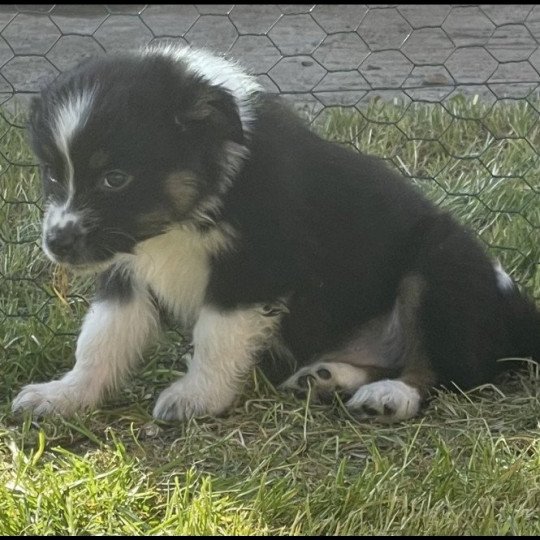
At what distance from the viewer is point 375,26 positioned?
8344 mm

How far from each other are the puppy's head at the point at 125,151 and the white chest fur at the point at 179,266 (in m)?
0.15

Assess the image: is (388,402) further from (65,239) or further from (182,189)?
(65,239)

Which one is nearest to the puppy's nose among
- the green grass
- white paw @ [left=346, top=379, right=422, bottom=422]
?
the green grass

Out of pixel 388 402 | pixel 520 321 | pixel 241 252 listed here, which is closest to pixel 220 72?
pixel 241 252

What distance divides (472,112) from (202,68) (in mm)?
2911

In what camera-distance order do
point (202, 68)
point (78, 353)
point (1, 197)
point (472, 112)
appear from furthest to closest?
1. point (472, 112)
2. point (1, 197)
3. point (78, 353)
4. point (202, 68)

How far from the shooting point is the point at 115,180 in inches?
149

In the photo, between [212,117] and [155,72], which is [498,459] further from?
[155,72]

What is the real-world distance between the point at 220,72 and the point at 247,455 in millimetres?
1401

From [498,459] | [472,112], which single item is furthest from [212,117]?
[472,112]

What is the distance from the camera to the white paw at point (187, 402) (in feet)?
13.8

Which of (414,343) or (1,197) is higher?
(414,343)

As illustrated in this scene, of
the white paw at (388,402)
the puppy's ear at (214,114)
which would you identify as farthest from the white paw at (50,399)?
the puppy's ear at (214,114)

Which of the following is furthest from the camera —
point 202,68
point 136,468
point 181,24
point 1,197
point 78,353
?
point 181,24
